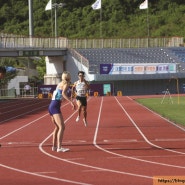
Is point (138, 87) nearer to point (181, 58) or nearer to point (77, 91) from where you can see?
point (181, 58)

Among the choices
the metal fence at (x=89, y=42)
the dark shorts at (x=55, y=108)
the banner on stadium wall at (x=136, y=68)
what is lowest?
the dark shorts at (x=55, y=108)

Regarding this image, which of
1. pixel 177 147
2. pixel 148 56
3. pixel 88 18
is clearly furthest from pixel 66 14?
pixel 177 147

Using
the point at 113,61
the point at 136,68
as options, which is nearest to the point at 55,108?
the point at 136,68

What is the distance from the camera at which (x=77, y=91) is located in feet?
64.2

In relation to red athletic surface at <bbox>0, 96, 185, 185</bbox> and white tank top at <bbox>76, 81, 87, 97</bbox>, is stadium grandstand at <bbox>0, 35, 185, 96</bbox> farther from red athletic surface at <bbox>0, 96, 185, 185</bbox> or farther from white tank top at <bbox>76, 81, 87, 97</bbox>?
red athletic surface at <bbox>0, 96, 185, 185</bbox>

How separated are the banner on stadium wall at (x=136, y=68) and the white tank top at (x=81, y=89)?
131ft

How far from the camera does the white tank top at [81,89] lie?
19300 millimetres

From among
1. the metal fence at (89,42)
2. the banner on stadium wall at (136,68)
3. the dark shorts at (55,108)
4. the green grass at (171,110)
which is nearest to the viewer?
the dark shorts at (55,108)

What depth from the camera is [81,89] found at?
19469 millimetres

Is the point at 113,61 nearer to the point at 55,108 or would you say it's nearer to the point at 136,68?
the point at 136,68

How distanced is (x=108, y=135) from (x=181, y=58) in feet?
164

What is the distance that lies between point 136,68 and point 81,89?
4104 cm

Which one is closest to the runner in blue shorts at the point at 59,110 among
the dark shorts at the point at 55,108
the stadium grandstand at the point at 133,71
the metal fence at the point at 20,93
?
the dark shorts at the point at 55,108

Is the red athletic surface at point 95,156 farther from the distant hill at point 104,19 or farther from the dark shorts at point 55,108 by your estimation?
the distant hill at point 104,19
